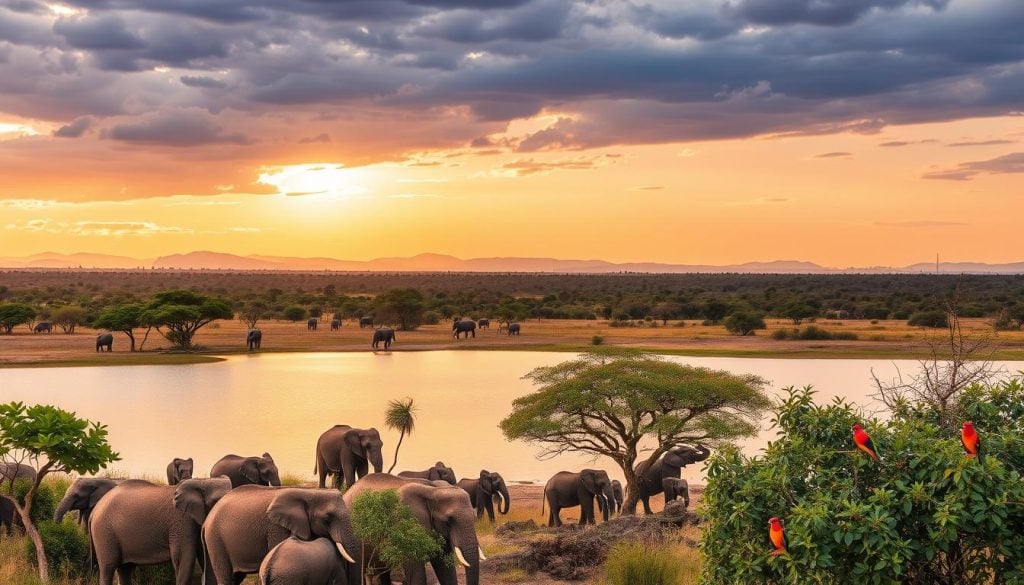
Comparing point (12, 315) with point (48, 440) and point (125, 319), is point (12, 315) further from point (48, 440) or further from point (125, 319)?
point (48, 440)

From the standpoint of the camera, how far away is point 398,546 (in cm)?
1223

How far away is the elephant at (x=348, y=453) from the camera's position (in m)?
20.5

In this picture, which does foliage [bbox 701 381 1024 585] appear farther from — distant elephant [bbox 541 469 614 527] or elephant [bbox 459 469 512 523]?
elephant [bbox 459 469 512 523]

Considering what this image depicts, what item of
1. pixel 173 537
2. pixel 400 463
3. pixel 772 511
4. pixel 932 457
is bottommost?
pixel 400 463

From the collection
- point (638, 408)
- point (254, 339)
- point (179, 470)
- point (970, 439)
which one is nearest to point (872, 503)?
point (970, 439)

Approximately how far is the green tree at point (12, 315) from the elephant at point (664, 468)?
209 feet

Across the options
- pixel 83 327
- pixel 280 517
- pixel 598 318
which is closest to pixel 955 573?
pixel 280 517

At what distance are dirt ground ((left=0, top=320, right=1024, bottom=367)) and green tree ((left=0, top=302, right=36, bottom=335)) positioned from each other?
1.10 metres

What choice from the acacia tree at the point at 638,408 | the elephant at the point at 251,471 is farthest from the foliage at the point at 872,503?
the acacia tree at the point at 638,408

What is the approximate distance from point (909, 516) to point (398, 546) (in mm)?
5861

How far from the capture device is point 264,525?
11.8 meters

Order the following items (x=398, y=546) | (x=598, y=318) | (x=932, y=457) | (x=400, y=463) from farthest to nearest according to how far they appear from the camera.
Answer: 1. (x=598, y=318)
2. (x=400, y=463)
3. (x=398, y=546)
4. (x=932, y=457)

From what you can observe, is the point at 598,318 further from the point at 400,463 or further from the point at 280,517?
the point at 280,517

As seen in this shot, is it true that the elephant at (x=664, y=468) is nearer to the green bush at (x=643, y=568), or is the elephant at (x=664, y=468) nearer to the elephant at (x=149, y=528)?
the green bush at (x=643, y=568)
